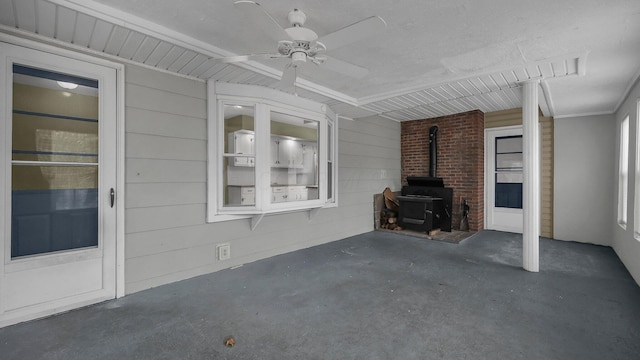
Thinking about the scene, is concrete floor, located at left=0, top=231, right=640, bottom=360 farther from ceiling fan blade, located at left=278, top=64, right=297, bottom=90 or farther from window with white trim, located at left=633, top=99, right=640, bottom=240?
ceiling fan blade, located at left=278, top=64, right=297, bottom=90

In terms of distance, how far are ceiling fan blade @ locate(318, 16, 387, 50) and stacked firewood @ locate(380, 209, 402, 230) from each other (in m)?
4.70

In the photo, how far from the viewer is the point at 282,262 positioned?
4098mm

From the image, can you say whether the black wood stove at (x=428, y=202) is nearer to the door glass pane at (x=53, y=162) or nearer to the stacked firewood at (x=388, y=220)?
the stacked firewood at (x=388, y=220)

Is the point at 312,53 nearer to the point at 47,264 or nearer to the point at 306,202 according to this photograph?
the point at 306,202

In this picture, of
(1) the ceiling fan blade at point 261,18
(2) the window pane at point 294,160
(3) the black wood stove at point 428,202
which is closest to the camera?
(1) the ceiling fan blade at point 261,18

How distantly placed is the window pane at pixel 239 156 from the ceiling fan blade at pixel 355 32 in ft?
5.98

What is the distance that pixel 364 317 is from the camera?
8.36ft

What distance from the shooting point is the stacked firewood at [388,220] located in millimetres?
6332

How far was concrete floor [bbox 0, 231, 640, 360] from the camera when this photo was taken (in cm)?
207

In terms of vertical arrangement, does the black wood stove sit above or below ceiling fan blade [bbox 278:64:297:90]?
below

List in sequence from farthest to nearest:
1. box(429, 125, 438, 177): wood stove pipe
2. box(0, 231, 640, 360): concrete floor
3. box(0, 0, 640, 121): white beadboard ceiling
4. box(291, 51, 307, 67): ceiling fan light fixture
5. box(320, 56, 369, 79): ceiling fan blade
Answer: box(429, 125, 438, 177): wood stove pipe
box(320, 56, 369, 79): ceiling fan blade
box(291, 51, 307, 67): ceiling fan light fixture
box(0, 0, 640, 121): white beadboard ceiling
box(0, 231, 640, 360): concrete floor

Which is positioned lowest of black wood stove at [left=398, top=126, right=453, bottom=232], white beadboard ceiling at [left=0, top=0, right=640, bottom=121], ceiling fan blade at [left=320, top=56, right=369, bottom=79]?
black wood stove at [left=398, top=126, right=453, bottom=232]

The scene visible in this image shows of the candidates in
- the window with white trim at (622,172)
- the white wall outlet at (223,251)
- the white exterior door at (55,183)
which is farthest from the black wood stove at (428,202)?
the white exterior door at (55,183)

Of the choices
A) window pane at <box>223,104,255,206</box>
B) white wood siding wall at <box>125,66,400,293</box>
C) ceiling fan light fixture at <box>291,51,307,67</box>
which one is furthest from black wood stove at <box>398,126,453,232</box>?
ceiling fan light fixture at <box>291,51,307,67</box>
